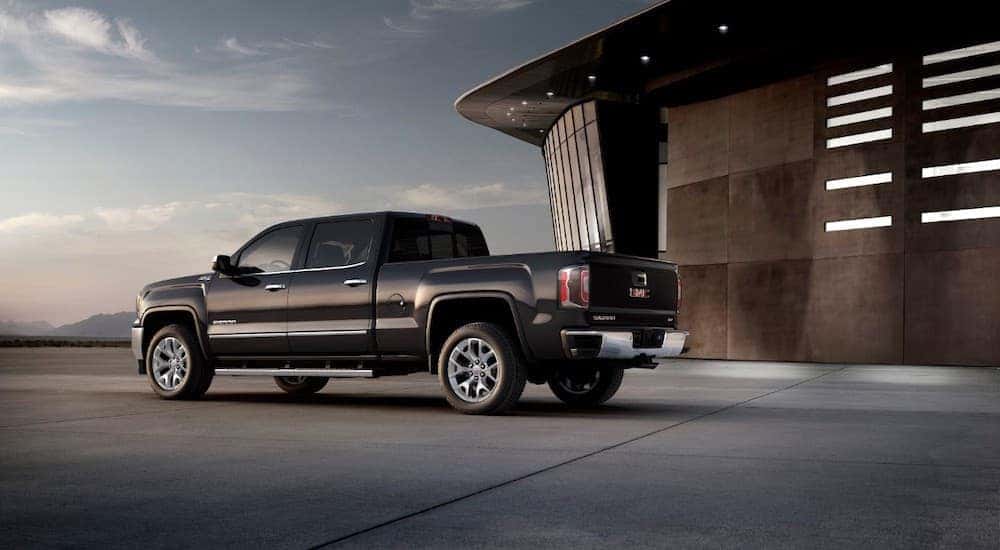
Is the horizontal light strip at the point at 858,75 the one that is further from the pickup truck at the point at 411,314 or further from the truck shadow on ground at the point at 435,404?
the pickup truck at the point at 411,314

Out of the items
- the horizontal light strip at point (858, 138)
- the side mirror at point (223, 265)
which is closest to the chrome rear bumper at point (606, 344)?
the side mirror at point (223, 265)

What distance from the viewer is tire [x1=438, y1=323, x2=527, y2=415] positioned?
32.8ft

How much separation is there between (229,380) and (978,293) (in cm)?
1907

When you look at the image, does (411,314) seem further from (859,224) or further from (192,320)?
(859,224)

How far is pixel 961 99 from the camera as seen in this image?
26.7 m

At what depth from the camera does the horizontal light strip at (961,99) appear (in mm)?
26281

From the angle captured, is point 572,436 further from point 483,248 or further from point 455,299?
point 483,248

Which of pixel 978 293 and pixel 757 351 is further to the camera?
pixel 757 351

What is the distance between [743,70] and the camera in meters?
31.2

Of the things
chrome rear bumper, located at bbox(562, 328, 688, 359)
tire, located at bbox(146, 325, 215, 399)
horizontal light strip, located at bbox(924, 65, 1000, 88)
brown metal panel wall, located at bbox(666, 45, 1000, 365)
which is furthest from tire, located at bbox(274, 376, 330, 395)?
horizontal light strip, located at bbox(924, 65, 1000, 88)

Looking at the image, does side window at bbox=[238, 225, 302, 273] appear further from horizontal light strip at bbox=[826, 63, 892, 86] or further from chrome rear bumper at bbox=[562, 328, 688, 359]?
horizontal light strip at bbox=[826, 63, 892, 86]

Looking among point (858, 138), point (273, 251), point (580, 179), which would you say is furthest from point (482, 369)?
point (580, 179)

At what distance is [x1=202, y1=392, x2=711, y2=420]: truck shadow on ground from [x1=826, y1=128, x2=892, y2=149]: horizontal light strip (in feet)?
62.0

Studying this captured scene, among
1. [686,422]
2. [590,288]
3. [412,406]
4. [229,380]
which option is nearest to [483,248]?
[412,406]
